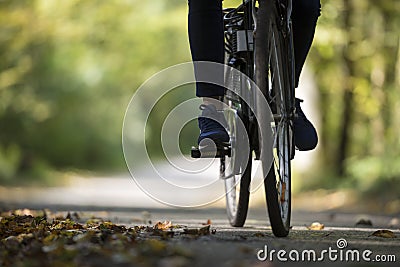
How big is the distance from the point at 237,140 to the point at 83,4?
50.4ft

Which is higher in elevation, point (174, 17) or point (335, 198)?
point (174, 17)

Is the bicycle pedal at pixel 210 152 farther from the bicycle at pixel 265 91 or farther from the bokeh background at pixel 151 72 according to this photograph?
the bokeh background at pixel 151 72

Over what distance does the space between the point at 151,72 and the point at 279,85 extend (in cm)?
2511

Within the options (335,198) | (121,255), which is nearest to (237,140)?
(121,255)

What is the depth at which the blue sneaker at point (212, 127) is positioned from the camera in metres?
4.79

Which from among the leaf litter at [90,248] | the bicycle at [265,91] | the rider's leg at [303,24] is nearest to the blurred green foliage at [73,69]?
the rider's leg at [303,24]

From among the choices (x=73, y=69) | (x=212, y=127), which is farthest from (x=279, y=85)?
(x=73, y=69)

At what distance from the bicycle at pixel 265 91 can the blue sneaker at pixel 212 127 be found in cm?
7

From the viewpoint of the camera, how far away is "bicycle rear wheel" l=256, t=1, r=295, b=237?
15.0 feet

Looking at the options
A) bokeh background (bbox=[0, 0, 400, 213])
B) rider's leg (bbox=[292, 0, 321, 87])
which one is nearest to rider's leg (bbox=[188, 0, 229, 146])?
rider's leg (bbox=[292, 0, 321, 87])

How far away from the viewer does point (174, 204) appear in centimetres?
1340

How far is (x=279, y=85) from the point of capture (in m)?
4.87

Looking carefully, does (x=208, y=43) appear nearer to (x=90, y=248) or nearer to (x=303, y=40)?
(x=303, y=40)

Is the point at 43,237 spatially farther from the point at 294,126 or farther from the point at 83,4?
the point at 83,4
